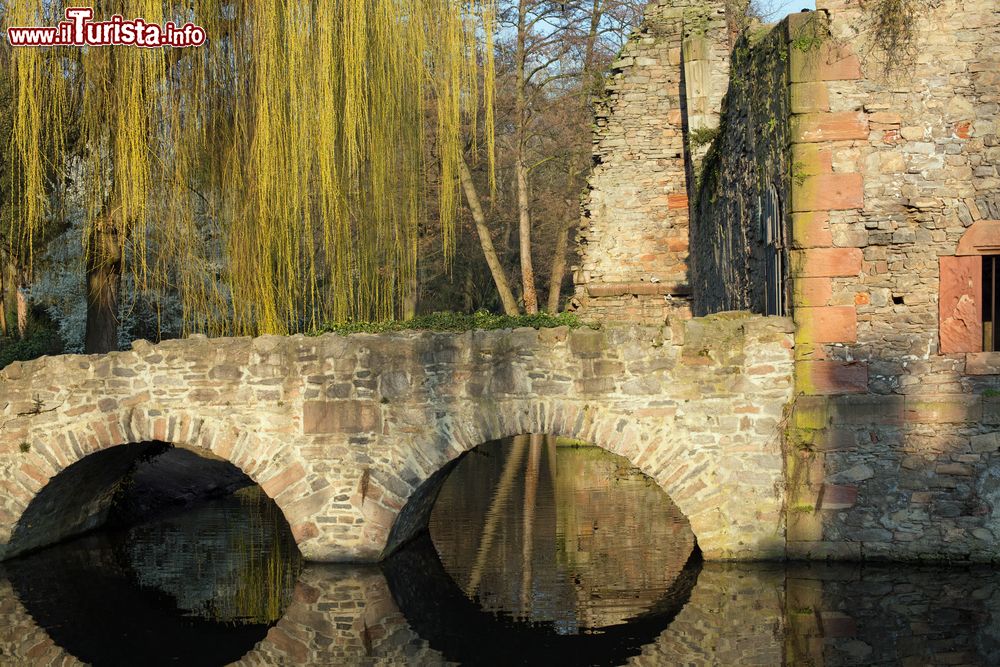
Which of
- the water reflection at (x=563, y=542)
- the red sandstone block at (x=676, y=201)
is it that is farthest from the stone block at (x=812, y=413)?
the red sandstone block at (x=676, y=201)

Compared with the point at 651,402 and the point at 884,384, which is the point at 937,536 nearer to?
the point at 884,384

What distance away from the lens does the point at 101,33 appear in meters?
7.52

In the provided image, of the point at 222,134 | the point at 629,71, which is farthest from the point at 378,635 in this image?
the point at 629,71

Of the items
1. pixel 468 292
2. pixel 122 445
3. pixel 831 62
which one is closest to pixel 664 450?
pixel 831 62

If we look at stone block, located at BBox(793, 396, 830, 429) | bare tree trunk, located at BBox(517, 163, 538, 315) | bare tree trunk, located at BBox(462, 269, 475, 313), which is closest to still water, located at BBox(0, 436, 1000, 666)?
stone block, located at BBox(793, 396, 830, 429)

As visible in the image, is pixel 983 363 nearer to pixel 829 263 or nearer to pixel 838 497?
pixel 829 263

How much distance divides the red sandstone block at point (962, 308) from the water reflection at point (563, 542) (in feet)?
9.46

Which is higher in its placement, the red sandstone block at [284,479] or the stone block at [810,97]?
the stone block at [810,97]

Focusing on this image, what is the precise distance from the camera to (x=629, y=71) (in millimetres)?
16906

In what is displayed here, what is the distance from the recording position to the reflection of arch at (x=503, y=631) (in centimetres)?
664

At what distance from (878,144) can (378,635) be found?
220 inches

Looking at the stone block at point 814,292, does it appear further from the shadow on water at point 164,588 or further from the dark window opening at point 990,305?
the shadow on water at point 164,588

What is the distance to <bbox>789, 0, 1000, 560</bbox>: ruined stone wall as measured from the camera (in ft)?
28.2

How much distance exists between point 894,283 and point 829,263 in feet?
1.79
